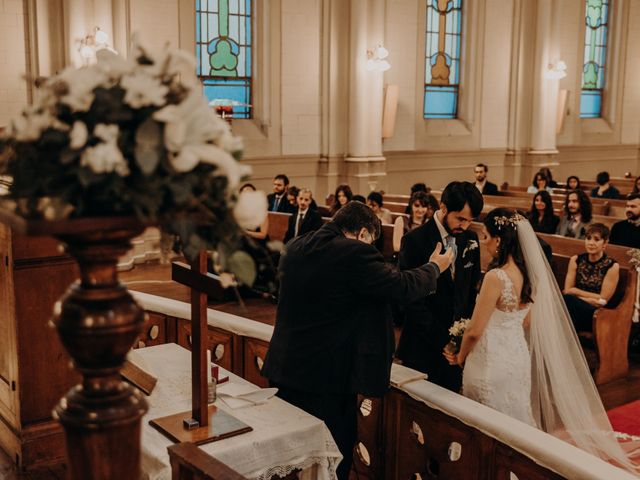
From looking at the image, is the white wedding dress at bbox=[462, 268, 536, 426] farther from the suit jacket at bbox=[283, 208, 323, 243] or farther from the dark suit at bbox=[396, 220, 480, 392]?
the suit jacket at bbox=[283, 208, 323, 243]

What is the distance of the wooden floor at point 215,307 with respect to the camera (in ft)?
12.4

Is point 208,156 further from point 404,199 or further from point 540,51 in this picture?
point 540,51

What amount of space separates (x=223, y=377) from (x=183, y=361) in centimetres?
31

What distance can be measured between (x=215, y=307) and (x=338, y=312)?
5301 millimetres

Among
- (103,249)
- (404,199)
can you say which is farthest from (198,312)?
(404,199)

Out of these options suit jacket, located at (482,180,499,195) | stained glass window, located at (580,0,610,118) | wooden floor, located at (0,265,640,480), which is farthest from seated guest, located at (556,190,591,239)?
stained glass window, located at (580,0,610,118)

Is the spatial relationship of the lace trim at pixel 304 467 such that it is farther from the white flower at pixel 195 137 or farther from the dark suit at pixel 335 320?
the white flower at pixel 195 137

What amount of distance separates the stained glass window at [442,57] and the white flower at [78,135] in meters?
14.6

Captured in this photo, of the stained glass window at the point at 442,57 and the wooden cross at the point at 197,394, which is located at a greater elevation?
the stained glass window at the point at 442,57

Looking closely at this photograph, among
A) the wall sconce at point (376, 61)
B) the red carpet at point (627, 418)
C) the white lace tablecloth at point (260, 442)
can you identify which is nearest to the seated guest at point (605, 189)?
the wall sconce at point (376, 61)

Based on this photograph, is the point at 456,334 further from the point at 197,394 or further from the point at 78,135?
the point at 78,135

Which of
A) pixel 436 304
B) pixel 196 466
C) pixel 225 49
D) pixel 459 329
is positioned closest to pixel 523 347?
pixel 459 329

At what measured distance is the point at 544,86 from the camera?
1659 cm

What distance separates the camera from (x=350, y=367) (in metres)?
3.49
